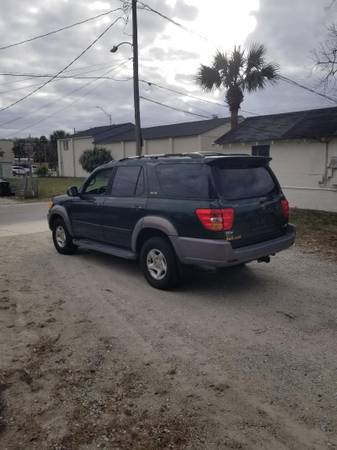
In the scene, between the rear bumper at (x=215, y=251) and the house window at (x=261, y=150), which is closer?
the rear bumper at (x=215, y=251)

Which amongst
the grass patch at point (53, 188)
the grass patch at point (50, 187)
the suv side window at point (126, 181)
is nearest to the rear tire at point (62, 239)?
the suv side window at point (126, 181)

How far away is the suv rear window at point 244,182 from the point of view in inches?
197

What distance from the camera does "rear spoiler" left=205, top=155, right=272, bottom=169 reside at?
501 cm

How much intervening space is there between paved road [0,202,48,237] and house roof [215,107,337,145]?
9.09m

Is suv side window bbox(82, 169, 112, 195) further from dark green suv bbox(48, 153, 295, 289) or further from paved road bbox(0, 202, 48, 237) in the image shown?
paved road bbox(0, 202, 48, 237)

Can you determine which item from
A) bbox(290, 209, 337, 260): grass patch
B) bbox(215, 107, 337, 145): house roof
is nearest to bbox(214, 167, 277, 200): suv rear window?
bbox(290, 209, 337, 260): grass patch

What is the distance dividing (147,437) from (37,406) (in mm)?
933

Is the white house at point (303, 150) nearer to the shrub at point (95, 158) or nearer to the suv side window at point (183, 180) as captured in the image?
the suv side window at point (183, 180)

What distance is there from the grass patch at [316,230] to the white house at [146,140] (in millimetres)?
15178

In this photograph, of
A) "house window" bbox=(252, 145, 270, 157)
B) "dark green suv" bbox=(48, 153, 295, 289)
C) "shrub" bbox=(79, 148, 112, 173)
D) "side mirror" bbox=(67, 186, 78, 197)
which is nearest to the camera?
"dark green suv" bbox=(48, 153, 295, 289)

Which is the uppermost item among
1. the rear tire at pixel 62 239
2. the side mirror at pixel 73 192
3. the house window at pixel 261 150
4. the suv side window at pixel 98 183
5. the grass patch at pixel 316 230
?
the house window at pixel 261 150

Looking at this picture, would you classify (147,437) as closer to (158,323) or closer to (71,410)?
(71,410)

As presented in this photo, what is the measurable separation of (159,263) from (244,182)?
5.41 ft

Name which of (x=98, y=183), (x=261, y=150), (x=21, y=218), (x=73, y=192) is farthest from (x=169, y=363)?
(x=261, y=150)
